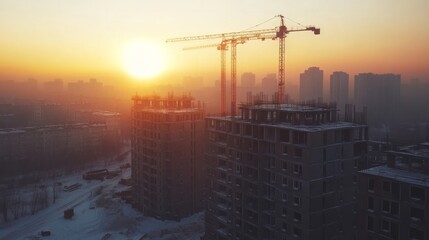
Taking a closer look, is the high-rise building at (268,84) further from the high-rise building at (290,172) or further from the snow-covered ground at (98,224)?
the high-rise building at (290,172)

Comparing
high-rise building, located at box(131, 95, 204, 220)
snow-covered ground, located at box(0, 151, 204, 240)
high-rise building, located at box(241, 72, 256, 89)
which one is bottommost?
snow-covered ground, located at box(0, 151, 204, 240)

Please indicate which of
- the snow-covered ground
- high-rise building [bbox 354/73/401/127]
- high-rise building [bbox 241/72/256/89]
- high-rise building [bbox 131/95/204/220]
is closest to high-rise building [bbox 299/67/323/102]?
high-rise building [bbox 354/73/401/127]

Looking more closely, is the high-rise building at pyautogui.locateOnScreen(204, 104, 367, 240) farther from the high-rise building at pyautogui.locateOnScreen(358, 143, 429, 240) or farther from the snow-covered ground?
the snow-covered ground

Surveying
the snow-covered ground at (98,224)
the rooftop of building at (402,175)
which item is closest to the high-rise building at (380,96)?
the snow-covered ground at (98,224)

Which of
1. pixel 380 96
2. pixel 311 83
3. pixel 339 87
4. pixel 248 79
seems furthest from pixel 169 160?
pixel 248 79

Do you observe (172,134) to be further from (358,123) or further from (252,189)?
(358,123)

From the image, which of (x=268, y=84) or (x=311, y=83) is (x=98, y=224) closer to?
(x=311, y=83)
